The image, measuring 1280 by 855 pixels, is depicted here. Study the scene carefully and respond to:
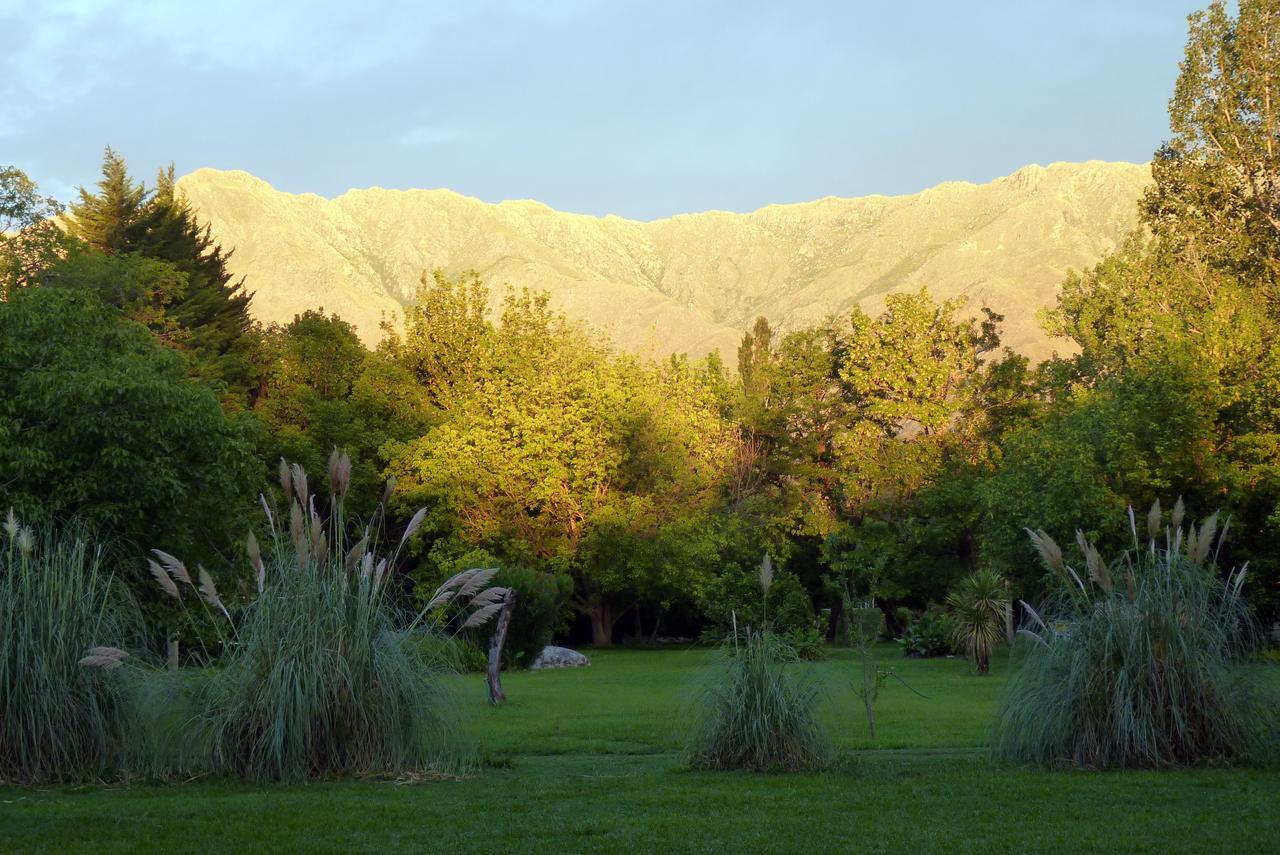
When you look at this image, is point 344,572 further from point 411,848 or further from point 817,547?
point 817,547

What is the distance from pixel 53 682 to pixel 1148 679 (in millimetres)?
8789

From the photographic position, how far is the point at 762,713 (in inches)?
436

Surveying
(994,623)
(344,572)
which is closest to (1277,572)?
(994,623)

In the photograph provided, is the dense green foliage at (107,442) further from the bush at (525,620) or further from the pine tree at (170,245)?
the pine tree at (170,245)

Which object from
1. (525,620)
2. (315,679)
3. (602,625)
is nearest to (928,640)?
(525,620)

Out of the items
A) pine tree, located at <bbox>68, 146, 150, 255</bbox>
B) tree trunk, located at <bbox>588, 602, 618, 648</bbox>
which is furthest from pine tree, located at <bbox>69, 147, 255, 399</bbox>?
tree trunk, located at <bbox>588, 602, 618, 648</bbox>

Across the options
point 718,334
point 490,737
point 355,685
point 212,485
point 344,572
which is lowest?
point 490,737

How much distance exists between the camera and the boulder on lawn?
1273 inches

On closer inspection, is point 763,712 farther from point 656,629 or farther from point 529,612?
point 656,629

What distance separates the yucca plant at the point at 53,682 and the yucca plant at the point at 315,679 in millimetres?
710

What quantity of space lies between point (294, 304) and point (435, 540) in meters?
165

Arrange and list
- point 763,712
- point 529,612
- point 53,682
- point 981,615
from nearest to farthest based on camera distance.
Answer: point 53,682 < point 763,712 < point 981,615 < point 529,612

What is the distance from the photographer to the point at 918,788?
9.98 metres

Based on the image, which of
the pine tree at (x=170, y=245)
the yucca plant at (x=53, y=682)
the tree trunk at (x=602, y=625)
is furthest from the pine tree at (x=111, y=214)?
the yucca plant at (x=53, y=682)
